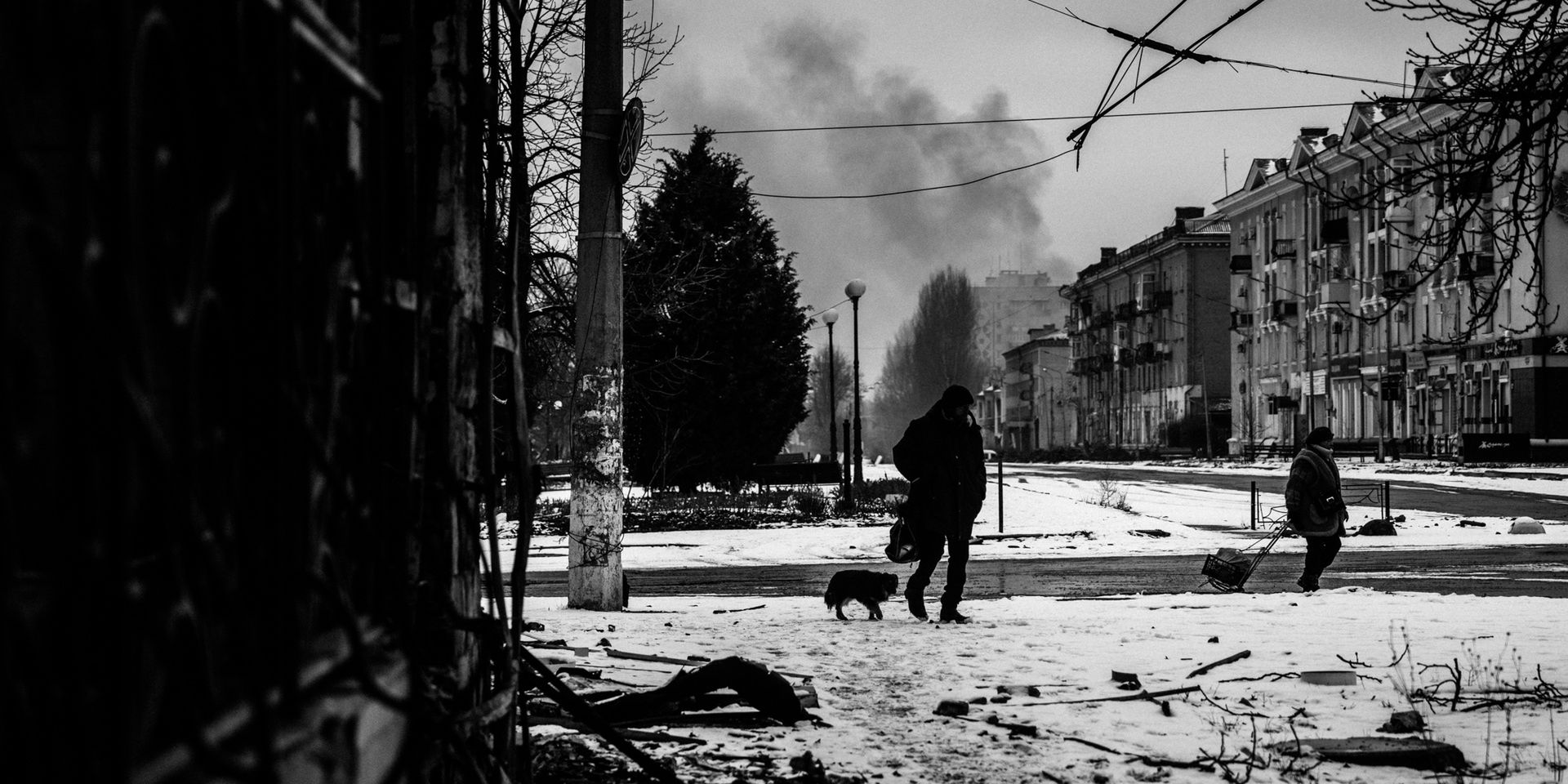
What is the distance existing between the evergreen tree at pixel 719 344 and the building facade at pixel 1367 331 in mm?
22948

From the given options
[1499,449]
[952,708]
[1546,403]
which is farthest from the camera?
[1546,403]

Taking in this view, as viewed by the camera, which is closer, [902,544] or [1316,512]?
[902,544]

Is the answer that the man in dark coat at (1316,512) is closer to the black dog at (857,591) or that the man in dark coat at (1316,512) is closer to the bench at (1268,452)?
the black dog at (857,591)

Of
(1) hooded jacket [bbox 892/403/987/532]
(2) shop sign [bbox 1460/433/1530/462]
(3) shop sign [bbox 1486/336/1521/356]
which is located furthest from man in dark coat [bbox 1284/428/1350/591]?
(3) shop sign [bbox 1486/336/1521/356]

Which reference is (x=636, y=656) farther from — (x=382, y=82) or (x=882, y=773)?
(x=382, y=82)

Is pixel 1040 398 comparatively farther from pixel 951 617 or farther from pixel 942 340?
pixel 951 617

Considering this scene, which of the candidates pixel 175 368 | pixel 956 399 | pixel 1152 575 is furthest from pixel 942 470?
pixel 175 368

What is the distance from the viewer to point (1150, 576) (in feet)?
53.6

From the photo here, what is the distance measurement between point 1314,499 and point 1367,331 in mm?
59370

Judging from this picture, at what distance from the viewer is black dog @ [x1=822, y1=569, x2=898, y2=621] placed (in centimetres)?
1141

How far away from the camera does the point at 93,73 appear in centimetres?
185

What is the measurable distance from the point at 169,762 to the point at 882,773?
433cm

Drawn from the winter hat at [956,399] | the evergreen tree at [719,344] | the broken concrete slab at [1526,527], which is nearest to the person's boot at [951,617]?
the winter hat at [956,399]

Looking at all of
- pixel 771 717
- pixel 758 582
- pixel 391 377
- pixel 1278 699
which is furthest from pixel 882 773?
pixel 758 582
